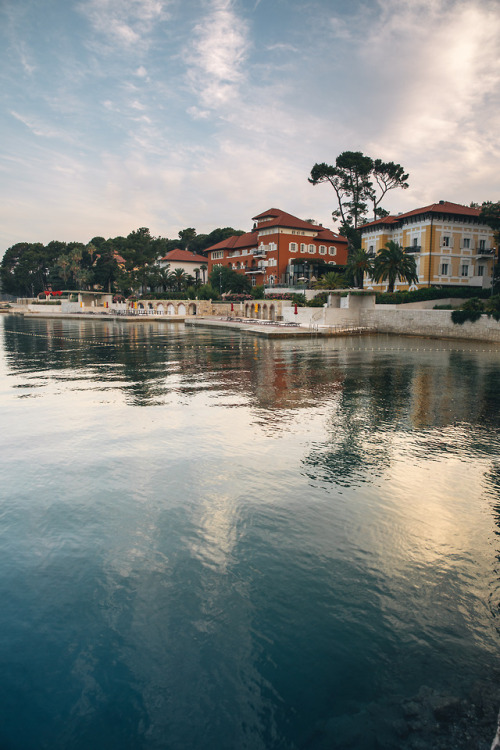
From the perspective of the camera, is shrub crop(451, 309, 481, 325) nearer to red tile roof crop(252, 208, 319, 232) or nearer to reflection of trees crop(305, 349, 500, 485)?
reflection of trees crop(305, 349, 500, 485)

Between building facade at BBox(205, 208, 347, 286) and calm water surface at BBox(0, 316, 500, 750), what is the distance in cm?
6586

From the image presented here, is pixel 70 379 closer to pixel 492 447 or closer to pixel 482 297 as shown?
pixel 492 447

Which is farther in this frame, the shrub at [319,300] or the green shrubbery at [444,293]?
the shrub at [319,300]

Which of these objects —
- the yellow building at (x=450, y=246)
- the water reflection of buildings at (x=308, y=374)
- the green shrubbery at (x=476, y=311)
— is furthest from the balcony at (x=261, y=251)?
the water reflection of buildings at (x=308, y=374)

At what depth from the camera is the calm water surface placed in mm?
4020

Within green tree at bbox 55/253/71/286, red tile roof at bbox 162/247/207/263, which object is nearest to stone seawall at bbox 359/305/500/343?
red tile roof at bbox 162/247/207/263

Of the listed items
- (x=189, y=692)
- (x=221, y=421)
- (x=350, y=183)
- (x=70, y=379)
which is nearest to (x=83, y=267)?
(x=350, y=183)

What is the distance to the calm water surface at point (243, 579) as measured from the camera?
4.02 m

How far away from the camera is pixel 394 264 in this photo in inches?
2034

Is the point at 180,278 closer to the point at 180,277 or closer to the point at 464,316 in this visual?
the point at 180,277

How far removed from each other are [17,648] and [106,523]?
2.44m

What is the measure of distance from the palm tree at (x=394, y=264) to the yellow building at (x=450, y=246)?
12.4ft

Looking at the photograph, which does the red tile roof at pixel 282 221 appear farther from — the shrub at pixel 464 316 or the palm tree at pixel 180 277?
the shrub at pixel 464 316

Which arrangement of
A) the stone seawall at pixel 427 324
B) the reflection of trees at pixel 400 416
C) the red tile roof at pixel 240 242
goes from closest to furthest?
the reflection of trees at pixel 400 416 < the stone seawall at pixel 427 324 < the red tile roof at pixel 240 242
